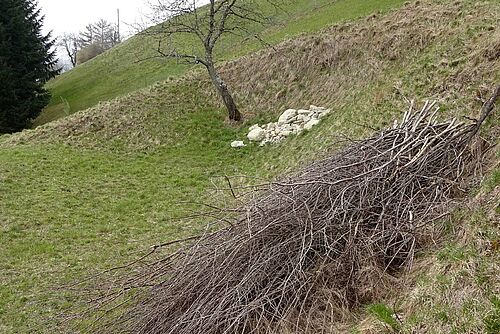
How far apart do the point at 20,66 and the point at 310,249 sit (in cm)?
2372

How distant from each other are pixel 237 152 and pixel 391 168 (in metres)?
8.03

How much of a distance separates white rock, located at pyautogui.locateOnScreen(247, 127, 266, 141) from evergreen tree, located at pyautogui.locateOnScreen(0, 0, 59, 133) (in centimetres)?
1486

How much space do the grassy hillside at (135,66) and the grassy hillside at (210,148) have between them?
512 centimetres

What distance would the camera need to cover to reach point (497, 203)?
379 centimetres

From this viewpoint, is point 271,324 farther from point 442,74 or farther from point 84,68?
point 84,68

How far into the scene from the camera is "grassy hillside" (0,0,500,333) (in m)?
5.65

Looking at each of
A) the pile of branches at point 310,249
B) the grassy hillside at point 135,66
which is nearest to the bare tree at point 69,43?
the grassy hillside at point 135,66

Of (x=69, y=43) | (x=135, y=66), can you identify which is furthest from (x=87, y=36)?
(x=135, y=66)

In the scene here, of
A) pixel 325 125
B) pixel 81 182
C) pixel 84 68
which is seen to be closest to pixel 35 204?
pixel 81 182

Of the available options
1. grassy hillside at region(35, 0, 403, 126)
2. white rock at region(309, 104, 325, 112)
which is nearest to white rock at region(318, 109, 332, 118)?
white rock at region(309, 104, 325, 112)

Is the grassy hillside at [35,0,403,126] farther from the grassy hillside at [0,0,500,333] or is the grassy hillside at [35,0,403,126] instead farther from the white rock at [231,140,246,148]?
the white rock at [231,140,246,148]

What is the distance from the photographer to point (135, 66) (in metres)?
27.3

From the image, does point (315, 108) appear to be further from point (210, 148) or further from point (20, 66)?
point (20, 66)

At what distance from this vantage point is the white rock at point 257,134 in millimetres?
12945
